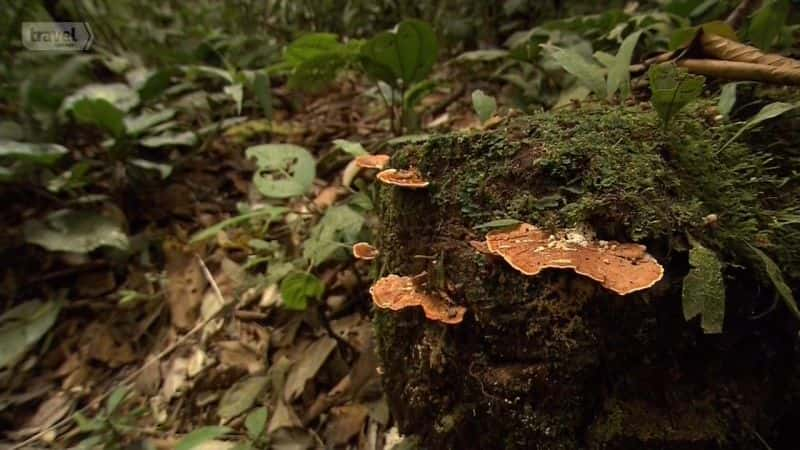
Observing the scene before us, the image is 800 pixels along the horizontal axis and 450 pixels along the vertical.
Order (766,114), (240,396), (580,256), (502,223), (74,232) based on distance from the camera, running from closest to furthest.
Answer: (580,256) < (502,223) < (766,114) < (240,396) < (74,232)

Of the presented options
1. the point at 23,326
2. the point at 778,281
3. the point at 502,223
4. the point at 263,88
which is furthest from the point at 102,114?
the point at 778,281

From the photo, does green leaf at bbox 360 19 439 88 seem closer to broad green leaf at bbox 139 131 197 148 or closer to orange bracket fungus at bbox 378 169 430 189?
orange bracket fungus at bbox 378 169 430 189

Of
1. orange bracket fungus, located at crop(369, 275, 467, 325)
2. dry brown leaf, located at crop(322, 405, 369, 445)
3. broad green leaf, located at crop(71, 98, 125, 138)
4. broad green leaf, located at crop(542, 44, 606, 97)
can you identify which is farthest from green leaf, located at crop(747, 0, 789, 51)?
broad green leaf, located at crop(71, 98, 125, 138)

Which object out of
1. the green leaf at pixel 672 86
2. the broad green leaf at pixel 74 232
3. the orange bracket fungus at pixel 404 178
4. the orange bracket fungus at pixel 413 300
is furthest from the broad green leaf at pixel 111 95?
the green leaf at pixel 672 86

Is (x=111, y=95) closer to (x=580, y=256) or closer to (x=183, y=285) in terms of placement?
(x=183, y=285)

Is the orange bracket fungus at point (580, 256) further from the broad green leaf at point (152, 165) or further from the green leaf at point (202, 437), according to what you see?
the broad green leaf at point (152, 165)

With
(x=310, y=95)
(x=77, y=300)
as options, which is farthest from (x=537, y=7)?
(x=77, y=300)
